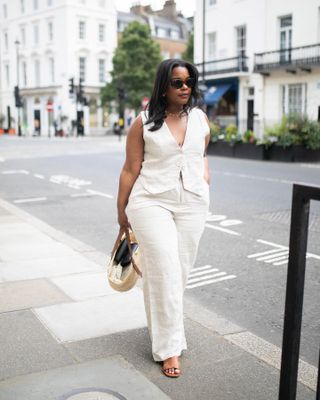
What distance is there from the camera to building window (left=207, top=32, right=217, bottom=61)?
115ft

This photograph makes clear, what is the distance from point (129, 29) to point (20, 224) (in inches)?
1854

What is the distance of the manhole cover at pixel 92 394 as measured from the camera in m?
2.88

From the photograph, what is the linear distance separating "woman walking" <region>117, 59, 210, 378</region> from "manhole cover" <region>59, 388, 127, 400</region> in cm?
39

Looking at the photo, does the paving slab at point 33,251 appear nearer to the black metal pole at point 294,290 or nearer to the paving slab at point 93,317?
the paving slab at point 93,317

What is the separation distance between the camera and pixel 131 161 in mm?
3303

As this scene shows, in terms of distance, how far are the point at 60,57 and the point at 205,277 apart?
5515 centimetres

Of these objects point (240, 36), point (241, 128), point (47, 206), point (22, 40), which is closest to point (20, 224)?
point (47, 206)

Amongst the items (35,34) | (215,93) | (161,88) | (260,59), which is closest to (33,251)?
(161,88)

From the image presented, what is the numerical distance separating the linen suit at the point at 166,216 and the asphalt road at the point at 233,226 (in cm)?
106

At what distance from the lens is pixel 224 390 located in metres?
3.00

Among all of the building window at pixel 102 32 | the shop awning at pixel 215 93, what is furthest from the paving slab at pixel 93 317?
the building window at pixel 102 32

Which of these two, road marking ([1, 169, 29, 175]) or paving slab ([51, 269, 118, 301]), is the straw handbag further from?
road marking ([1, 169, 29, 175])

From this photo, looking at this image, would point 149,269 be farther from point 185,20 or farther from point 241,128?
point 185,20

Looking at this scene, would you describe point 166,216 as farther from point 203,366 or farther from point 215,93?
point 215,93
